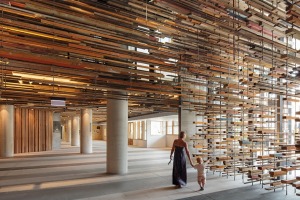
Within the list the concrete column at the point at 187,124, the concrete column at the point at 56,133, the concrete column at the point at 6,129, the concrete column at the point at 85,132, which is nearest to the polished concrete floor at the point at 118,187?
the concrete column at the point at 187,124

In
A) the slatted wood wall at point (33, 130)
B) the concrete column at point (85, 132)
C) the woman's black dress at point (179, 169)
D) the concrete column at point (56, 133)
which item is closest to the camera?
the woman's black dress at point (179, 169)

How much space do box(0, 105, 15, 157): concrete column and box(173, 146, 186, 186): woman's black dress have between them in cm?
1014

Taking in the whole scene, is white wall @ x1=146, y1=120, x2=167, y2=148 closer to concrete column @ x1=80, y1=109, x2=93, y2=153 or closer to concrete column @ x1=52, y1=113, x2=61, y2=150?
concrete column @ x1=52, y1=113, x2=61, y2=150

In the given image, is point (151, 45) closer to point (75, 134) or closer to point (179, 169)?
point (179, 169)

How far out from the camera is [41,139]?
16953 mm

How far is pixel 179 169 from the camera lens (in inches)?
254

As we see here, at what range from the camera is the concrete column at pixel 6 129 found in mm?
13062

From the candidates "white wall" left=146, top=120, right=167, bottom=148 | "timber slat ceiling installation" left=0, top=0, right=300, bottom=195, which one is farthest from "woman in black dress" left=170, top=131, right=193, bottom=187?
"white wall" left=146, top=120, right=167, bottom=148

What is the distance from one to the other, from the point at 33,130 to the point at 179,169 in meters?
12.5

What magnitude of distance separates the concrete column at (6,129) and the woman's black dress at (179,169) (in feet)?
33.3

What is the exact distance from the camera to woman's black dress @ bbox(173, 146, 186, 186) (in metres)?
6.38

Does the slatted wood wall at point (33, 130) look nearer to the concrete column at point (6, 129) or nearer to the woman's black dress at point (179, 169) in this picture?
the concrete column at point (6, 129)

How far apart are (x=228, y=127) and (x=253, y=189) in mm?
2163

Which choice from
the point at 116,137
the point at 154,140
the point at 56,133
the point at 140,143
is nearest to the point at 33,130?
the point at 56,133
